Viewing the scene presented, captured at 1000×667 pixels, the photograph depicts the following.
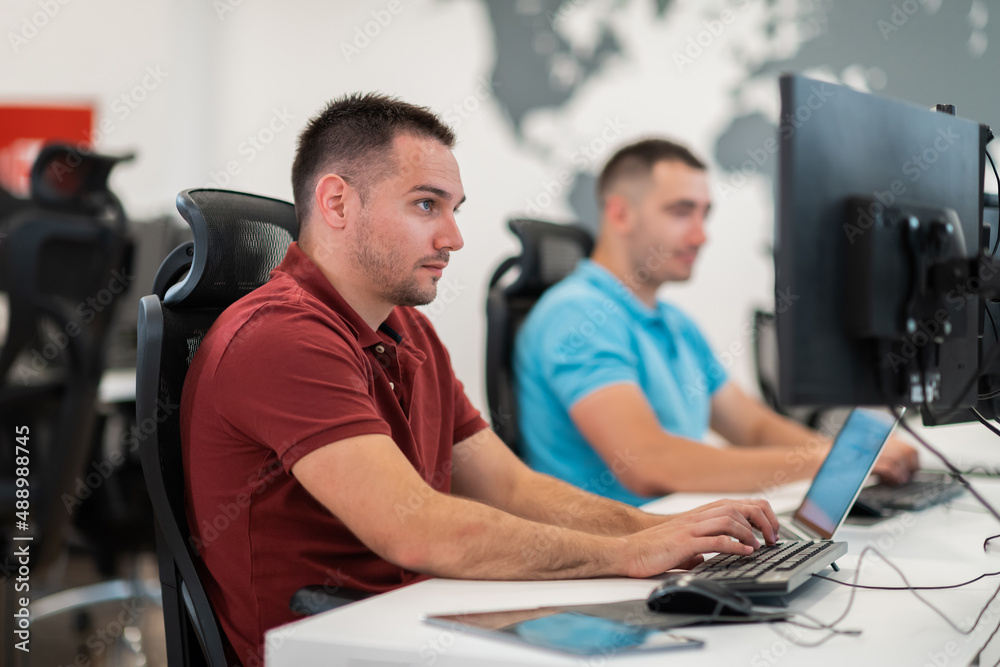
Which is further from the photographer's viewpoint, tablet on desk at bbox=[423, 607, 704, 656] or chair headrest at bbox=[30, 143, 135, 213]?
chair headrest at bbox=[30, 143, 135, 213]

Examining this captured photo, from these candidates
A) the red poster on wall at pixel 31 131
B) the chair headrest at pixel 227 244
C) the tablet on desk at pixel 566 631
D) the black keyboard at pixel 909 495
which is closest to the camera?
the tablet on desk at pixel 566 631

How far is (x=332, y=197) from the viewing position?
1254 millimetres

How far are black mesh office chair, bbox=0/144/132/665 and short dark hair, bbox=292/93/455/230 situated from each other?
771 millimetres

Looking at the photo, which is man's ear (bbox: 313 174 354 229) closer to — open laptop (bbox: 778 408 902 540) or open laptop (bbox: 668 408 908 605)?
open laptop (bbox: 668 408 908 605)

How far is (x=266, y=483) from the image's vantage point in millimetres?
1045

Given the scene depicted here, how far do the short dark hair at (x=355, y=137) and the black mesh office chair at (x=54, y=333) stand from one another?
77cm

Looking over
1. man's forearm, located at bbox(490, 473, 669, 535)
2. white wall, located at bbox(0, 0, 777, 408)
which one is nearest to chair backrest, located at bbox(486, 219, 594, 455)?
man's forearm, located at bbox(490, 473, 669, 535)

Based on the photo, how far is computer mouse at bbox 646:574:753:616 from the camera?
0.83 m

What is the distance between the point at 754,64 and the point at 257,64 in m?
2.28

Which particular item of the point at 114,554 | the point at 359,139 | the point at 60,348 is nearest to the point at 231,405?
the point at 359,139

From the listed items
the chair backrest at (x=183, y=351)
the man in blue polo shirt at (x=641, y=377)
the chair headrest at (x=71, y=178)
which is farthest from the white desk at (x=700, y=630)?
the chair headrest at (x=71, y=178)

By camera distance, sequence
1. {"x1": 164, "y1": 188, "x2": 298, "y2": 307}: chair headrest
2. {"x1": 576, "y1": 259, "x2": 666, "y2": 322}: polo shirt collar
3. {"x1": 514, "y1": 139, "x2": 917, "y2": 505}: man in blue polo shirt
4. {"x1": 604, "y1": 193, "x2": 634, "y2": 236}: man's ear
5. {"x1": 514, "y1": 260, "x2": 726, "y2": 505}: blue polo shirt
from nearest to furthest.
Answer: {"x1": 164, "y1": 188, "x2": 298, "y2": 307}: chair headrest → {"x1": 514, "y1": 139, "x2": 917, "y2": 505}: man in blue polo shirt → {"x1": 514, "y1": 260, "x2": 726, "y2": 505}: blue polo shirt → {"x1": 576, "y1": 259, "x2": 666, "y2": 322}: polo shirt collar → {"x1": 604, "y1": 193, "x2": 634, "y2": 236}: man's ear

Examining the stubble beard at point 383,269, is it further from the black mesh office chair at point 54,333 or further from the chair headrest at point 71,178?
the chair headrest at point 71,178

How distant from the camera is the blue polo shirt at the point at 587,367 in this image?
72.3 inches
